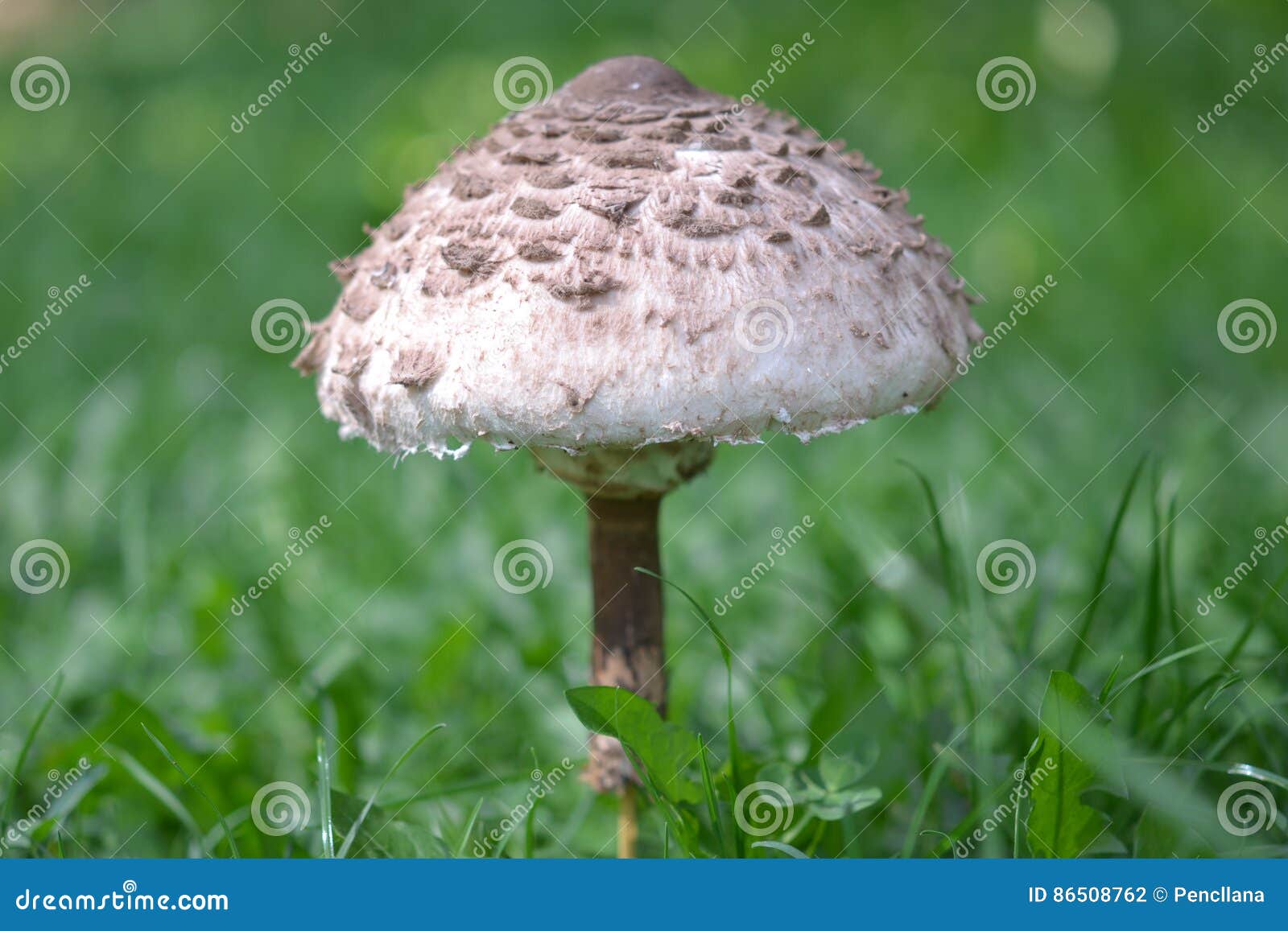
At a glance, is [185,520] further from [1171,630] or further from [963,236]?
[963,236]

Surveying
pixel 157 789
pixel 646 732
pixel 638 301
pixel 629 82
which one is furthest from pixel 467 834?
pixel 629 82

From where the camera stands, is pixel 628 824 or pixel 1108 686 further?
pixel 628 824

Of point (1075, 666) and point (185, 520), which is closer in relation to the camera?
point (1075, 666)

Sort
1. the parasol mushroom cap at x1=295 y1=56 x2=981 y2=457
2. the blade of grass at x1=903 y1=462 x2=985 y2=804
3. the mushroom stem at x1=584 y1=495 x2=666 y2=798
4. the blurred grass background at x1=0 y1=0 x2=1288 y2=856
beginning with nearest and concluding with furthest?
the parasol mushroom cap at x1=295 y1=56 x2=981 y2=457 < the blade of grass at x1=903 y1=462 x2=985 y2=804 < the mushroom stem at x1=584 y1=495 x2=666 y2=798 < the blurred grass background at x1=0 y1=0 x2=1288 y2=856

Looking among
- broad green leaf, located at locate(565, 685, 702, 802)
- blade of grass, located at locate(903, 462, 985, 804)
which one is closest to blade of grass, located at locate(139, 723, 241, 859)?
broad green leaf, located at locate(565, 685, 702, 802)

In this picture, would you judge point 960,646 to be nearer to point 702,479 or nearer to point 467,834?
point 467,834

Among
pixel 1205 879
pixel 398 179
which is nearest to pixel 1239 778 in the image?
pixel 1205 879

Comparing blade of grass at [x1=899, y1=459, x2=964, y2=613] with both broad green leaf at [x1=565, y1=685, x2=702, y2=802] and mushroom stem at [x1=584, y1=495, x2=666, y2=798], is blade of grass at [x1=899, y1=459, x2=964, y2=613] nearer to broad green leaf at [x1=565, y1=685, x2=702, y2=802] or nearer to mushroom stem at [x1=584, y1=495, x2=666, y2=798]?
mushroom stem at [x1=584, y1=495, x2=666, y2=798]
